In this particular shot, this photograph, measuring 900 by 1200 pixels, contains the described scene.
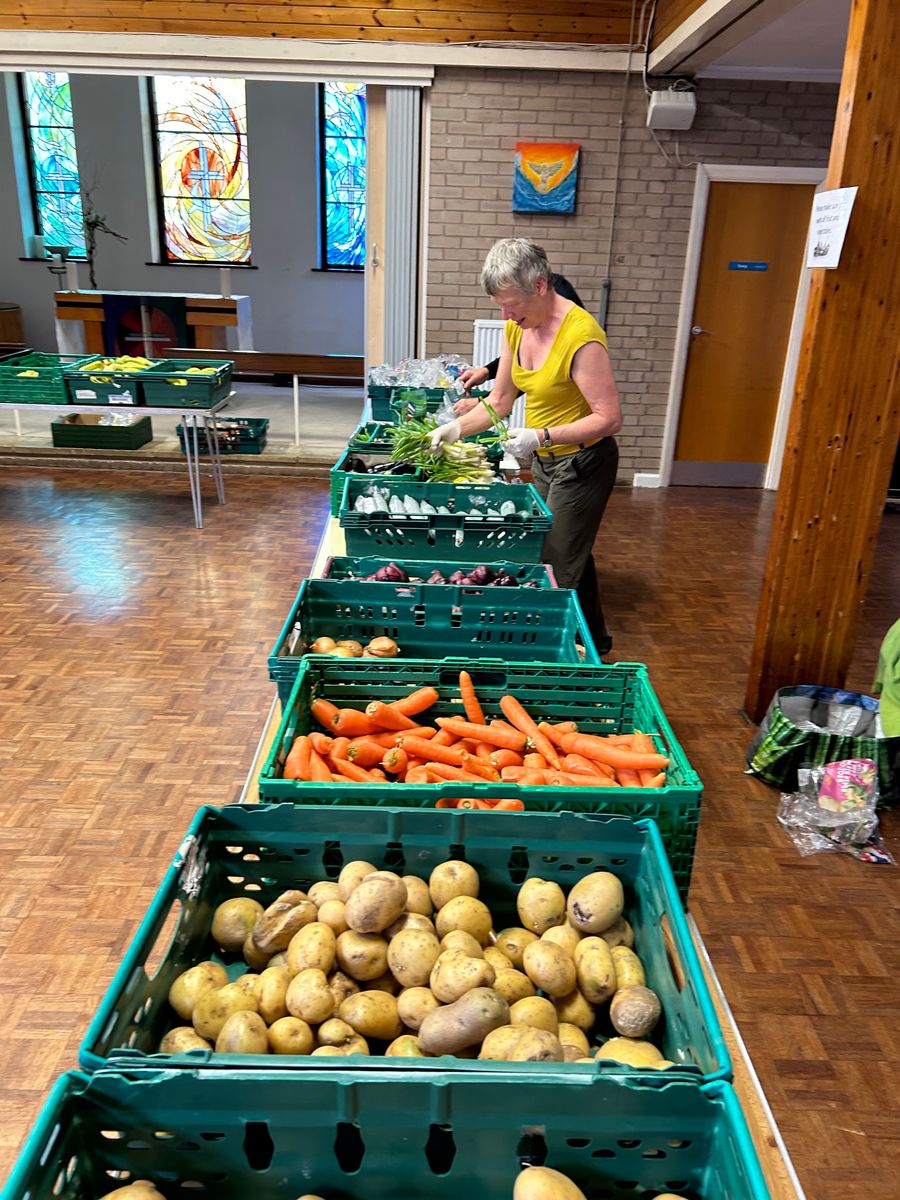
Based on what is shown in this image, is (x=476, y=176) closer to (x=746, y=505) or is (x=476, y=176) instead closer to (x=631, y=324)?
(x=631, y=324)

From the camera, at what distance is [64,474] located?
7.18 meters

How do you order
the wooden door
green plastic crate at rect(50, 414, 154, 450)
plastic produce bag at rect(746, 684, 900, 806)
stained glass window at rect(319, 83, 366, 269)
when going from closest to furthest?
1. plastic produce bag at rect(746, 684, 900, 806)
2. the wooden door
3. green plastic crate at rect(50, 414, 154, 450)
4. stained glass window at rect(319, 83, 366, 269)

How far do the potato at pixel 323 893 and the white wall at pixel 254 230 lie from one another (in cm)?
1114

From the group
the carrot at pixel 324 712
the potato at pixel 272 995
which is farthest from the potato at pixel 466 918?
the carrot at pixel 324 712

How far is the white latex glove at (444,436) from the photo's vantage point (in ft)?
11.1

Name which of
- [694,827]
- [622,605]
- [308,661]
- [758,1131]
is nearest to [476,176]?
[622,605]

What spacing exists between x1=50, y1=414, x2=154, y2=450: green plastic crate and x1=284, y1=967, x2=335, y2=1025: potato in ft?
22.7

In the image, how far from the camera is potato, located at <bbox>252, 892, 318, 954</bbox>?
1.24m

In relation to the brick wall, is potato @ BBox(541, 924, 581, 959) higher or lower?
lower

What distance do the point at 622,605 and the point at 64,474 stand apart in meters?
4.73

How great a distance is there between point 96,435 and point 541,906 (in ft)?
23.0

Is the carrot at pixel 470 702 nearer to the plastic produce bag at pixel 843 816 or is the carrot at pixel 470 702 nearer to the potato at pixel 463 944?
the potato at pixel 463 944

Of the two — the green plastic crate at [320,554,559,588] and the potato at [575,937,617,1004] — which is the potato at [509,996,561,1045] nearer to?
the potato at [575,937,617,1004]

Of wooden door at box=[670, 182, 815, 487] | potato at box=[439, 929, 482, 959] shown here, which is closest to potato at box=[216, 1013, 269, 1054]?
potato at box=[439, 929, 482, 959]
